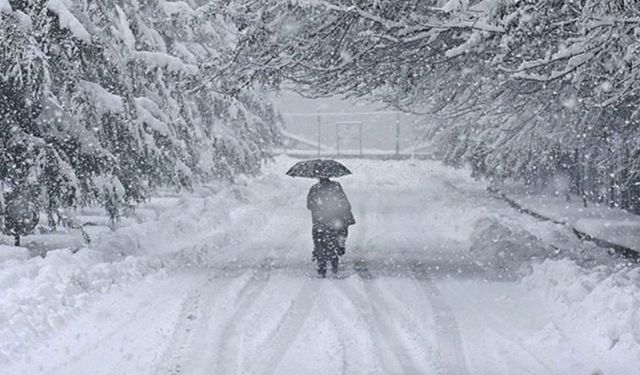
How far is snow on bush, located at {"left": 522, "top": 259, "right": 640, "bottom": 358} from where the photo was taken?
27.2 ft

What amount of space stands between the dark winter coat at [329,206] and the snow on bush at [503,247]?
258 cm

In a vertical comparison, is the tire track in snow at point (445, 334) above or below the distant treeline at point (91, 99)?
below

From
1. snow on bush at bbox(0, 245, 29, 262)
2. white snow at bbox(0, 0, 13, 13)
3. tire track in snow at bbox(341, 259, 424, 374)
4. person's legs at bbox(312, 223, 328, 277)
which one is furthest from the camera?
person's legs at bbox(312, 223, 328, 277)

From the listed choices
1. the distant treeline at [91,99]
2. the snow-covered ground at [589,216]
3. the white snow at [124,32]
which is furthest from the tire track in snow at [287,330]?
the snow-covered ground at [589,216]

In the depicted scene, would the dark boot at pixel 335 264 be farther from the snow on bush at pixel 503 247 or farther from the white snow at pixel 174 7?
the white snow at pixel 174 7

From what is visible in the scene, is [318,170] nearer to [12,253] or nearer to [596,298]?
[12,253]

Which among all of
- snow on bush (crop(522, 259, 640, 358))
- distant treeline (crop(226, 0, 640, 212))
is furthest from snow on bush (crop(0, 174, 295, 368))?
snow on bush (crop(522, 259, 640, 358))

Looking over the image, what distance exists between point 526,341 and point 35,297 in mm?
5512

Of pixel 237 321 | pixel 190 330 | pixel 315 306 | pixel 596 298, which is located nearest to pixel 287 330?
pixel 237 321

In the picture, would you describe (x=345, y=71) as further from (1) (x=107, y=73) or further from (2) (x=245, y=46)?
(1) (x=107, y=73)

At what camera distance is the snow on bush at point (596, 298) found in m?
8.30

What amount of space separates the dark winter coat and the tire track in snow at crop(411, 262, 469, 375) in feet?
5.68

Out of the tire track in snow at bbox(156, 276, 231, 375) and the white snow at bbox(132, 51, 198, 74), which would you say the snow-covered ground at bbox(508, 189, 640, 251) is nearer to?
the tire track in snow at bbox(156, 276, 231, 375)

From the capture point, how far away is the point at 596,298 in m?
9.46
